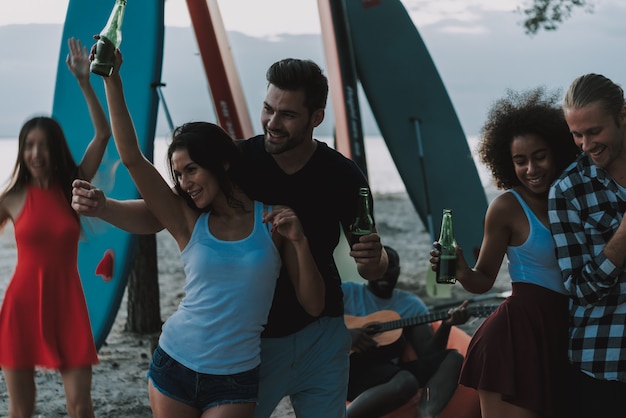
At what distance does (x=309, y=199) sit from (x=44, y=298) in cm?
124

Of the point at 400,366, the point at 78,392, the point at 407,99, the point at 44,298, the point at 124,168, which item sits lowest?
the point at 400,366

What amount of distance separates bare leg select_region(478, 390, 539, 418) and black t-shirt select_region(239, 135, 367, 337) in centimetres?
44

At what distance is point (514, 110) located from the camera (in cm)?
219

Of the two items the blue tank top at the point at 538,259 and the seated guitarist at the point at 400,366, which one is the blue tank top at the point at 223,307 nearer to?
the blue tank top at the point at 538,259

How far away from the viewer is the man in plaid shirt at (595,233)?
1.89 m

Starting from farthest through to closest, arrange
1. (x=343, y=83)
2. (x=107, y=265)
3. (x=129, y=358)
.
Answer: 1. (x=343, y=83)
2. (x=129, y=358)
3. (x=107, y=265)

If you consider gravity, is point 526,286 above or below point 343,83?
below

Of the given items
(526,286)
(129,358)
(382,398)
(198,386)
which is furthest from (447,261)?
(129,358)

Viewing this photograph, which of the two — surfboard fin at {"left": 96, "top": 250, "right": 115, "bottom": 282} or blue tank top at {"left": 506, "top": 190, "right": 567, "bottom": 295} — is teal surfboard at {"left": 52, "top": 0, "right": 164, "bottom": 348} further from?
blue tank top at {"left": 506, "top": 190, "right": 567, "bottom": 295}

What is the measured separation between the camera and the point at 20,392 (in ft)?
9.31

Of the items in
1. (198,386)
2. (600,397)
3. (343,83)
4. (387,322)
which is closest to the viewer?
(198,386)

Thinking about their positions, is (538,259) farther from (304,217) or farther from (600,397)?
(304,217)

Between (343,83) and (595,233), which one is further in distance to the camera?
(343,83)

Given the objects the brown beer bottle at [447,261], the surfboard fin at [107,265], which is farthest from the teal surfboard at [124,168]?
the brown beer bottle at [447,261]
